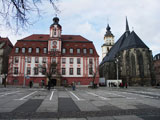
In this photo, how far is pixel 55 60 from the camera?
136 ft

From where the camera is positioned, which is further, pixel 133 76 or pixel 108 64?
pixel 108 64

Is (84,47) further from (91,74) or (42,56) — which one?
(42,56)

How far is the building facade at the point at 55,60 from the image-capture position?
3984 centimetres

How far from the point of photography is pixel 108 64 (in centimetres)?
6600

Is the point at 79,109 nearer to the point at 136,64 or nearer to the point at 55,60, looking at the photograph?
the point at 55,60

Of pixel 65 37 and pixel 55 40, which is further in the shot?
pixel 65 37

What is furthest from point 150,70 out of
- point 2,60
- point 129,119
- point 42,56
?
point 2,60

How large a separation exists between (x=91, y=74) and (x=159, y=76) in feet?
159

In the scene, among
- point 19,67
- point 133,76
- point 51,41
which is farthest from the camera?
point 133,76

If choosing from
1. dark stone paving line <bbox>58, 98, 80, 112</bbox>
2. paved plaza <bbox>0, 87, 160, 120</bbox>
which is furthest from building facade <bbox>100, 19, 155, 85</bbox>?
dark stone paving line <bbox>58, 98, 80, 112</bbox>

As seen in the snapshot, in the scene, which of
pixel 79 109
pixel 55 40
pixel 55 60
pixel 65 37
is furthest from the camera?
pixel 65 37

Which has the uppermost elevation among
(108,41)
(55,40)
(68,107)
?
(108,41)

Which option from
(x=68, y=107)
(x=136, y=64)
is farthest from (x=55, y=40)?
(x=68, y=107)

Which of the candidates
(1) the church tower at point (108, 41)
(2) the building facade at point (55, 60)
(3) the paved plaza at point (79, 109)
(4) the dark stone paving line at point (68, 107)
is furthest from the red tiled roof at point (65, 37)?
(1) the church tower at point (108, 41)
